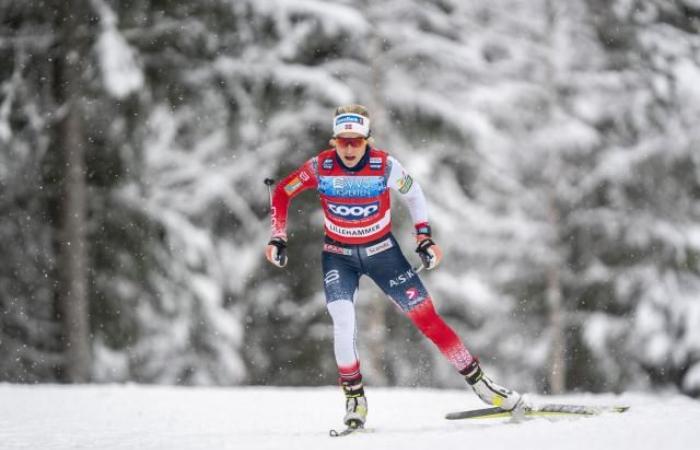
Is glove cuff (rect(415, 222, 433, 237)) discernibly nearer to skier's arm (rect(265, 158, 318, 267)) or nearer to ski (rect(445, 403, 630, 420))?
skier's arm (rect(265, 158, 318, 267))

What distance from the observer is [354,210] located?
6781mm

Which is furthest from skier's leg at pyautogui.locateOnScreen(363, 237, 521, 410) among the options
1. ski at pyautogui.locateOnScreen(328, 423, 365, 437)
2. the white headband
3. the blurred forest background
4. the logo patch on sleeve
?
the blurred forest background

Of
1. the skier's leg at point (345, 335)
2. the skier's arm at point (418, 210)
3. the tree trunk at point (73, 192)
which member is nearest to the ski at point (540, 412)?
the skier's leg at point (345, 335)

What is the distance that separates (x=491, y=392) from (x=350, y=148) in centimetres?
197

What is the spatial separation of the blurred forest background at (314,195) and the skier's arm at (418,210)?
816 centimetres

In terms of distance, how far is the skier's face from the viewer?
663 centimetres

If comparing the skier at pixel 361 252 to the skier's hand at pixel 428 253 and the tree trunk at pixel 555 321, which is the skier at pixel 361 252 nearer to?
the skier's hand at pixel 428 253

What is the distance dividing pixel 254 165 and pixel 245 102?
1263 millimetres

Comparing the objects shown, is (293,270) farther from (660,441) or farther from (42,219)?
(660,441)

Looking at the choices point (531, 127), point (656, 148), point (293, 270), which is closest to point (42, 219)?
point (293, 270)

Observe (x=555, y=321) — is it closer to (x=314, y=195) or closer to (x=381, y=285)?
(x=314, y=195)

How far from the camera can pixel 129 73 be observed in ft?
46.1

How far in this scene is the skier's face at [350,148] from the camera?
663 centimetres

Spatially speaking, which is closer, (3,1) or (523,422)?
(523,422)
